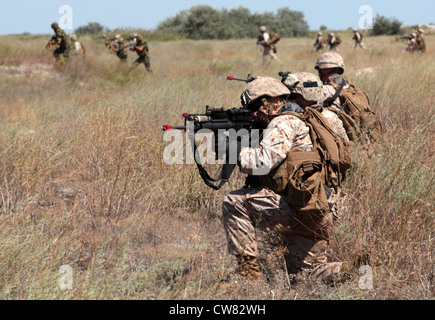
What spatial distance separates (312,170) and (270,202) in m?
0.33

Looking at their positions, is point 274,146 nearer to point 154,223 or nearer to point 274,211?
point 274,211

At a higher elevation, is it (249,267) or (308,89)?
(308,89)

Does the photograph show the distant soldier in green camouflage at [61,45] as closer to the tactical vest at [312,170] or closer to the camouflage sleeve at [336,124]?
the camouflage sleeve at [336,124]

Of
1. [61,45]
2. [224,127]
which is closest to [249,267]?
[224,127]

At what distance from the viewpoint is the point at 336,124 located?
12.9ft

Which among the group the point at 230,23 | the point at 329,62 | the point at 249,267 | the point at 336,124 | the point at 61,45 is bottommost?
the point at 249,267

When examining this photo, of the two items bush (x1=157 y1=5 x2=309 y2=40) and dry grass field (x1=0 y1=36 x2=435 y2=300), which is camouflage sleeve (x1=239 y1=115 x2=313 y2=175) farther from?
bush (x1=157 y1=5 x2=309 y2=40)

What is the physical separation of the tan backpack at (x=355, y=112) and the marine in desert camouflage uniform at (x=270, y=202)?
1.48 metres

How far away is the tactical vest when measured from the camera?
106 inches

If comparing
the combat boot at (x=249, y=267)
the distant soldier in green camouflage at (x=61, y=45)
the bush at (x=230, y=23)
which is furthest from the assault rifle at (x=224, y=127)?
the bush at (x=230, y=23)
